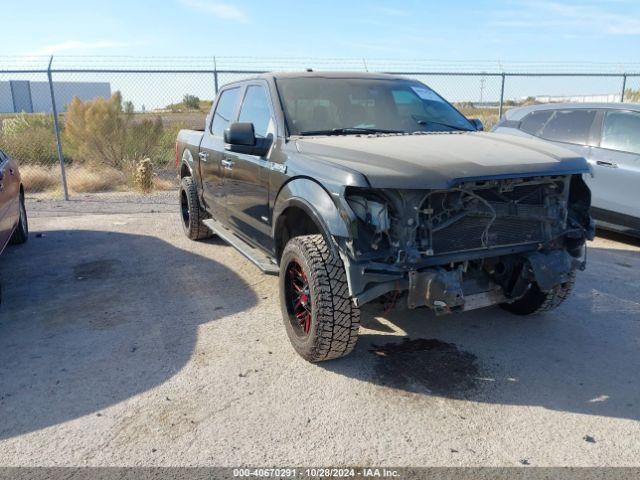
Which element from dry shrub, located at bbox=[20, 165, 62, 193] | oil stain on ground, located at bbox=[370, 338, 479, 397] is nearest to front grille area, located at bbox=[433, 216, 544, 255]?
oil stain on ground, located at bbox=[370, 338, 479, 397]

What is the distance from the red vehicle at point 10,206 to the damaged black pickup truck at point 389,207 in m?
2.58

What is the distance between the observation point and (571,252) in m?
3.77

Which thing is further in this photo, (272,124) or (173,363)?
(272,124)

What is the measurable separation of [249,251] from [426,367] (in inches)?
75.3

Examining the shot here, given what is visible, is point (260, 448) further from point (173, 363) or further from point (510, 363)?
point (510, 363)

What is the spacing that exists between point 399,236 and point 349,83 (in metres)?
2.08

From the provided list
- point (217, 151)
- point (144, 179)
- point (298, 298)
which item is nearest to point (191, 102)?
point (144, 179)

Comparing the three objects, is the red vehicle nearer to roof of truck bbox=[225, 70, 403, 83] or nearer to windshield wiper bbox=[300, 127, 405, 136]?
roof of truck bbox=[225, 70, 403, 83]

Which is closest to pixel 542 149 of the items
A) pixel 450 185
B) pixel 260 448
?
pixel 450 185

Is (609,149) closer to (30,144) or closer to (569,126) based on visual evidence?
(569,126)

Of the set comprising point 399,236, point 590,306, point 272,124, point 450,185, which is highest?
point 272,124

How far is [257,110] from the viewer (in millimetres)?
4750

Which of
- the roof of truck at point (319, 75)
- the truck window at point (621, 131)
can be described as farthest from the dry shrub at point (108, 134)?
the truck window at point (621, 131)

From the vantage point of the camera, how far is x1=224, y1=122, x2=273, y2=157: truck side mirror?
4.10 meters
